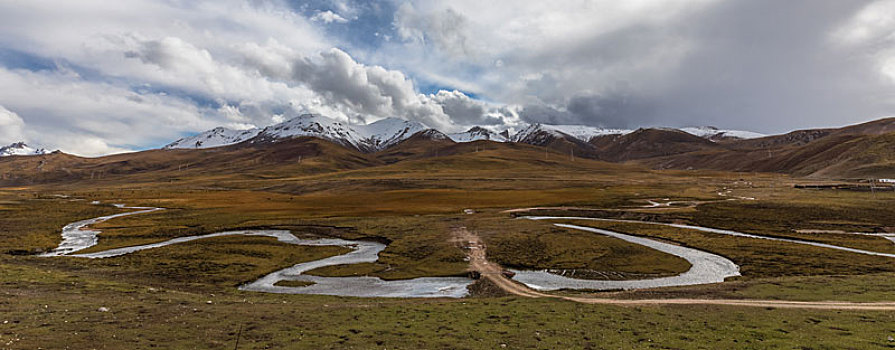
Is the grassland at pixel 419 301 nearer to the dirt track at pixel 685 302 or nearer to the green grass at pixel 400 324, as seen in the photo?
the green grass at pixel 400 324

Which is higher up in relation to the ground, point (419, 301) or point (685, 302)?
point (685, 302)

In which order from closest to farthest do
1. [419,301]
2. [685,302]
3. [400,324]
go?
[400,324], [685,302], [419,301]

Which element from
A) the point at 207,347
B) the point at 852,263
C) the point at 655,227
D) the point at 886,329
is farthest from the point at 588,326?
the point at 655,227

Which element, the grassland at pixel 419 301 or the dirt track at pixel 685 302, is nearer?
the grassland at pixel 419 301

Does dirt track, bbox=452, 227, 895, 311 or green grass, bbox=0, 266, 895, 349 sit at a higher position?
green grass, bbox=0, 266, 895, 349

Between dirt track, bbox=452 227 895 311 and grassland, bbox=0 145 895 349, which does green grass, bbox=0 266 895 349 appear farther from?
dirt track, bbox=452 227 895 311

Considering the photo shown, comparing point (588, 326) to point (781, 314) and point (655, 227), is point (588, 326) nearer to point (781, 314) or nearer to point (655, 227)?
point (781, 314)

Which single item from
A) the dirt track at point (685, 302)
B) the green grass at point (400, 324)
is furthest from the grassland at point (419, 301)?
the dirt track at point (685, 302)

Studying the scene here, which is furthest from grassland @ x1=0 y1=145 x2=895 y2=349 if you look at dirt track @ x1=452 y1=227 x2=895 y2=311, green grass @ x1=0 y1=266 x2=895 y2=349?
dirt track @ x1=452 y1=227 x2=895 y2=311

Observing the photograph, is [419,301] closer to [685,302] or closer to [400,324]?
→ [400,324]

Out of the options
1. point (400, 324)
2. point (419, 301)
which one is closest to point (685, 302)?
point (419, 301)

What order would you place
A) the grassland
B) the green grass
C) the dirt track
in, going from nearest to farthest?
1. the green grass
2. the grassland
3. the dirt track
